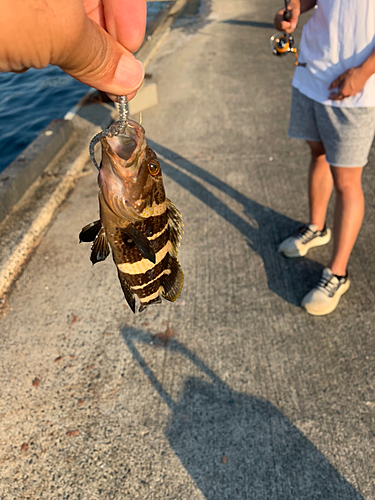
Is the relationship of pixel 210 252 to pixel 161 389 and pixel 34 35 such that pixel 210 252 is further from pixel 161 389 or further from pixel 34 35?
pixel 34 35

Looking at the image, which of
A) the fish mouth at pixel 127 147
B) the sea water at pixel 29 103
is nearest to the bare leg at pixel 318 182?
the fish mouth at pixel 127 147

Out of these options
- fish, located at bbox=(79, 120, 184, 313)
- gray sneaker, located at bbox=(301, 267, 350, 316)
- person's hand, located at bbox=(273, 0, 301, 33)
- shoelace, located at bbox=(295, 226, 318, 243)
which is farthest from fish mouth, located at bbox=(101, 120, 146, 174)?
shoelace, located at bbox=(295, 226, 318, 243)

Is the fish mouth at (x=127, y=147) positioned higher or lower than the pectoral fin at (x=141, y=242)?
higher

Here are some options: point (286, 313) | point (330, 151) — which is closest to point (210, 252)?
point (286, 313)

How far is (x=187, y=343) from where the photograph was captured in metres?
3.03

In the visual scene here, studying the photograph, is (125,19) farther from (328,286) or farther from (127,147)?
(328,286)

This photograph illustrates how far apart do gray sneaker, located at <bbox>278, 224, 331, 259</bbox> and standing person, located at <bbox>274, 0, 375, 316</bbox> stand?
1.14 ft

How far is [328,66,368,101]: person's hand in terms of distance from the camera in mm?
2559

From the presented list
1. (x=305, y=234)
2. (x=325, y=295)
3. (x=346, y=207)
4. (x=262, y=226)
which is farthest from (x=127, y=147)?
(x=262, y=226)

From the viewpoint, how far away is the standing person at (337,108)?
256cm

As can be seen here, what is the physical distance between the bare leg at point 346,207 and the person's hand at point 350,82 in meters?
0.55

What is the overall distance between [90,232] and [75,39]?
799mm

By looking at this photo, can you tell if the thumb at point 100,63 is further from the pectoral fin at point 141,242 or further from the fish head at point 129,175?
the pectoral fin at point 141,242

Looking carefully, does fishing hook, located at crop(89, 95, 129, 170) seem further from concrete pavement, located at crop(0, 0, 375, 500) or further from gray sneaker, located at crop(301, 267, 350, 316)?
gray sneaker, located at crop(301, 267, 350, 316)
